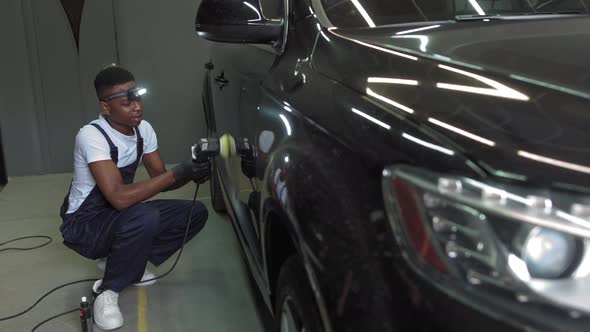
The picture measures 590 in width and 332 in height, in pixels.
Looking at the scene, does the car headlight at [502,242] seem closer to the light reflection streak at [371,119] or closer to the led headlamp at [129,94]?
the light reflection streak at [371,119]

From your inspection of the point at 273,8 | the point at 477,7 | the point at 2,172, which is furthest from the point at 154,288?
the point at 2,172

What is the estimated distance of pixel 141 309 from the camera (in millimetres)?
2441

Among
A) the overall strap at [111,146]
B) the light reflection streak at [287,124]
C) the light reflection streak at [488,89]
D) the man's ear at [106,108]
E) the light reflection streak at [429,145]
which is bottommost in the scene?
the overall strap at [111,146]

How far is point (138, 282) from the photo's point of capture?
2.64m

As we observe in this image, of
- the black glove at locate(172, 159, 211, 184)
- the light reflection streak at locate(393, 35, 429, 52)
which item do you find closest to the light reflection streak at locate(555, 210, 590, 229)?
the light reflection streak at locate(393, 35, 429, 52)

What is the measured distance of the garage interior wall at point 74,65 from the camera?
162 inches

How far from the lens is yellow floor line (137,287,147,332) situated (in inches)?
90.8

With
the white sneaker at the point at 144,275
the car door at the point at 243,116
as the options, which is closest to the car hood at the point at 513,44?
the car door at the point at 243,116

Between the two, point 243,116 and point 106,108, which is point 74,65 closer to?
point 106,108

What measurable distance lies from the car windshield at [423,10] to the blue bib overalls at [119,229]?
1121mm

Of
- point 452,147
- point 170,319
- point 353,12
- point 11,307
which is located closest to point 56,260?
point 11,307

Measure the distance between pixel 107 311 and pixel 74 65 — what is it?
2.44 metres

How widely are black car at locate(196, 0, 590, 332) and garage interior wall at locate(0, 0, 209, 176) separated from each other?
8.68 feet

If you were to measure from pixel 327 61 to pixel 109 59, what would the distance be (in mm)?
3170
